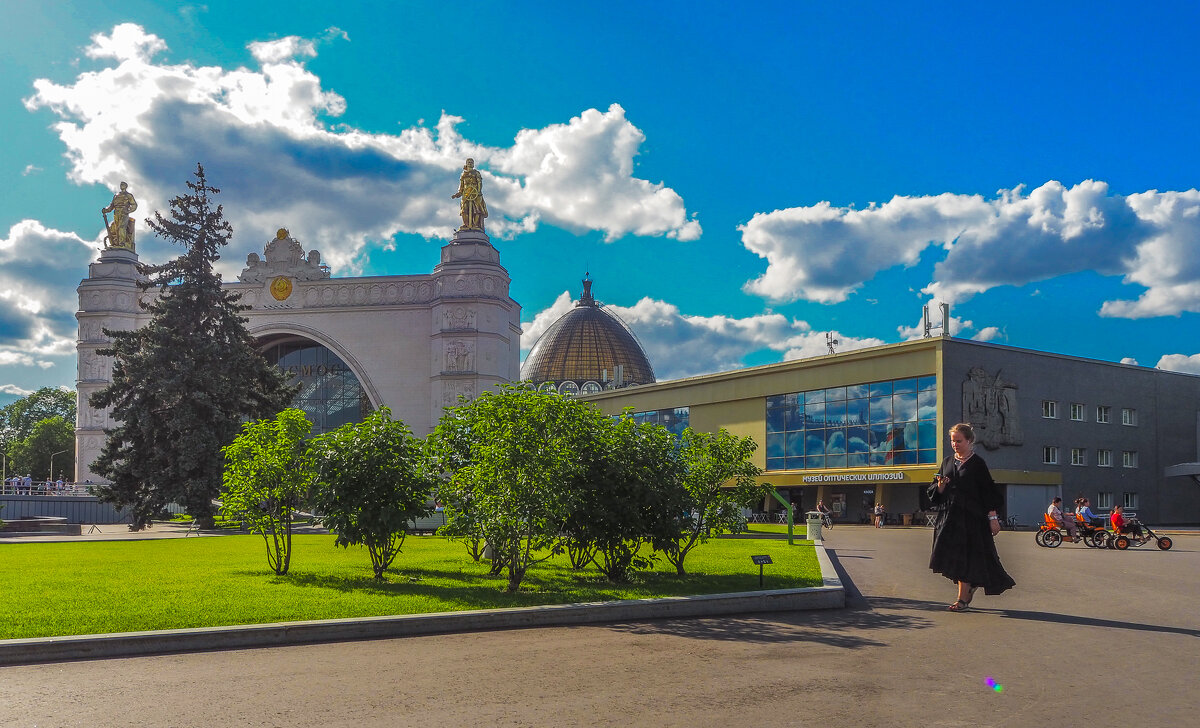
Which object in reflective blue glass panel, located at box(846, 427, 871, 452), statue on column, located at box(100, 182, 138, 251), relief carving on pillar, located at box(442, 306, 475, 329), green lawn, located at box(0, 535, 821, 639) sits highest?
statue on column, located at box(100, 182, 138, 251)

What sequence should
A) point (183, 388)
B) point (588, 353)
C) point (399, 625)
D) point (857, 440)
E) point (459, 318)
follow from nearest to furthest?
point (399, 625) < point (183, 388) < point (857, 440) < point (459, 318) < point (588, 353)

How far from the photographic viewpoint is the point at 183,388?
3747 cm

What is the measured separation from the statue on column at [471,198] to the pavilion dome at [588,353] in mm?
46300

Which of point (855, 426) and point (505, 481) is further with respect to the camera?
point (855, 426)

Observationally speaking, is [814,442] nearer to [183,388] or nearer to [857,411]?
[857,411]

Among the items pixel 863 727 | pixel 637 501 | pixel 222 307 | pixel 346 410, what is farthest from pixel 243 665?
pixel 346 410

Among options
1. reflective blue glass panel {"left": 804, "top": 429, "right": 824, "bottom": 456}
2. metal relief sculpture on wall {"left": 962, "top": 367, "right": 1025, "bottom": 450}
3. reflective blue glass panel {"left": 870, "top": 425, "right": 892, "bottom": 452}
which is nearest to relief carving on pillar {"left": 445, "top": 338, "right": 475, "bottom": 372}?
reflective blue glass panel {"left": 804, "top": 429, "right": 824, "bottom": 456}

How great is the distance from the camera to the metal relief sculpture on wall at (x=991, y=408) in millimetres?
46031

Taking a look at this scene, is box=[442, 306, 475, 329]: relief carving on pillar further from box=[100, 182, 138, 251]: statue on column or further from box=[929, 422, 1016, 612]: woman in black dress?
box=[929, 422, 1016, 612]: woman in black dress

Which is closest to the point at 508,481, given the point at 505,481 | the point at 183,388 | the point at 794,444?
the point at 505,481

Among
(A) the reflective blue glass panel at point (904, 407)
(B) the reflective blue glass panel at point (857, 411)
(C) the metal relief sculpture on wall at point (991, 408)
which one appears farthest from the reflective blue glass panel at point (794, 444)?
(C) the metal relief sculpture on wall at point (991, 408)

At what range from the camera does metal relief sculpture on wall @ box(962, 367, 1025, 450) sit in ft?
151

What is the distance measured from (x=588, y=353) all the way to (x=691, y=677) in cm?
11500

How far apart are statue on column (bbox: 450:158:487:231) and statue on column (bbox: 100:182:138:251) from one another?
2543 centimetres
